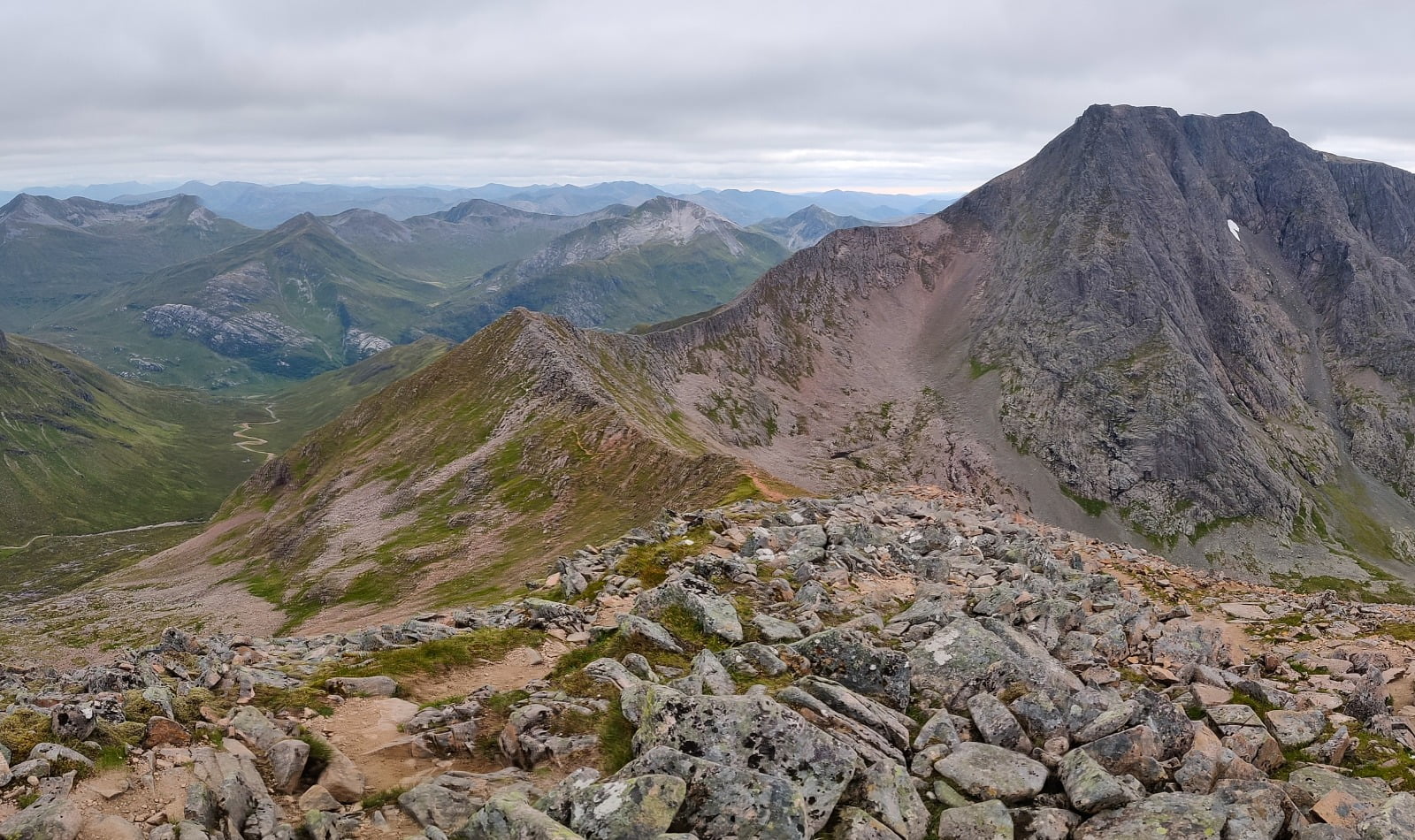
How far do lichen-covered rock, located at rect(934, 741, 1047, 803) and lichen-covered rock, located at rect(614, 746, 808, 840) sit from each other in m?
5.26

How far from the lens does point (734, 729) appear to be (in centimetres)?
1689

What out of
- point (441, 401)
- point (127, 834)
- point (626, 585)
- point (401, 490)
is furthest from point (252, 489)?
point (127, 834)

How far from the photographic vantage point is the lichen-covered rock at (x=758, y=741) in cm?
1614

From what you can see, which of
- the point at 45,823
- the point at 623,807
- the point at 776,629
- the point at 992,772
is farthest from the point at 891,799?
the point at 45,823

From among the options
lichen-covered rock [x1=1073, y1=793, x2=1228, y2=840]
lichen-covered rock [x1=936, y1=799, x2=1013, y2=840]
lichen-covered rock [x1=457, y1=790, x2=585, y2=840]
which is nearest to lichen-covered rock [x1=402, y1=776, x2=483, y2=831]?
lichen-covered rock [x1=457, y1=790, x2=585, y2=840]

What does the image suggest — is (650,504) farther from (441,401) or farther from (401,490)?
(441,401)

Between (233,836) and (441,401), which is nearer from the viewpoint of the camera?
(233,836)

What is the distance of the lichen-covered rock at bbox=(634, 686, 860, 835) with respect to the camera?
16.1 metres

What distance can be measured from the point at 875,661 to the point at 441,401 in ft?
471

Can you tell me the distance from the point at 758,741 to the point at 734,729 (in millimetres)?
629

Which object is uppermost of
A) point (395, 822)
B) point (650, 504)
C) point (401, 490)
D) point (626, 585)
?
point (395, 822)

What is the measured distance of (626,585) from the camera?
3481 centimetres

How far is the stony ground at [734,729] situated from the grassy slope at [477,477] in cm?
3990

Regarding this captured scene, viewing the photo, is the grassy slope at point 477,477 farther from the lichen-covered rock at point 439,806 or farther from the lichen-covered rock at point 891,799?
the lichen-covered rock at point 891,799
